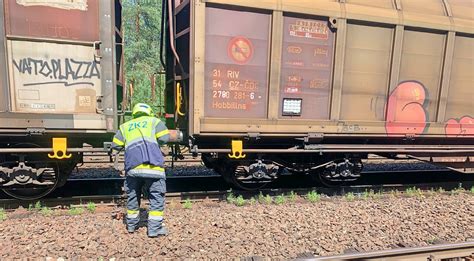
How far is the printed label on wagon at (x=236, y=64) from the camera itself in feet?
17.2

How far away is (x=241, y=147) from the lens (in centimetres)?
554

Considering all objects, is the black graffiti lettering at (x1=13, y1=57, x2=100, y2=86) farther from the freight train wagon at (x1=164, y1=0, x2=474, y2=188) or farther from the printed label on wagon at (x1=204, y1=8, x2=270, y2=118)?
the printed label on wagon at (x1=204, y1=8, x2=270, y2=118)

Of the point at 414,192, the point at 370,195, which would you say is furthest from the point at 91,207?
the point at 414,192

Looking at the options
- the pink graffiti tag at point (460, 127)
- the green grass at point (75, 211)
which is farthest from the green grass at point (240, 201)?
the pink graffiti tag at point (460, 127)

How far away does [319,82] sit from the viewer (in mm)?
5773

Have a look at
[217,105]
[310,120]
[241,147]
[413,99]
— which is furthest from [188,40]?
[413,99]

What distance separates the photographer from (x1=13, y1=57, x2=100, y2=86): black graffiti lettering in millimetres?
4805

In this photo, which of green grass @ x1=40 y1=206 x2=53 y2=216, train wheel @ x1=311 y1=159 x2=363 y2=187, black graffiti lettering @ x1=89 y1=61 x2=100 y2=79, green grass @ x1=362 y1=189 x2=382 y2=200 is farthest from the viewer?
train wheel @ x1=311 y1=159 x2=363 y2=187

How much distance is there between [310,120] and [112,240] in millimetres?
3677

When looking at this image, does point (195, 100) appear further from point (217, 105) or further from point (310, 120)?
point (310, 120)

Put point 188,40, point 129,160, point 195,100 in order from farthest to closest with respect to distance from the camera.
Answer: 1. point 188,40
2. point 195,100
3. point 129,160

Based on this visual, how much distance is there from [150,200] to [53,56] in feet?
8.70

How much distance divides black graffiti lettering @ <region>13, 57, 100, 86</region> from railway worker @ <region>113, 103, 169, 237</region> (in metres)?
1.25

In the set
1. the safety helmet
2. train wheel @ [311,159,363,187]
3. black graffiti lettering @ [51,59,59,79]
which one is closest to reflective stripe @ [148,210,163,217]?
the safety helmet
